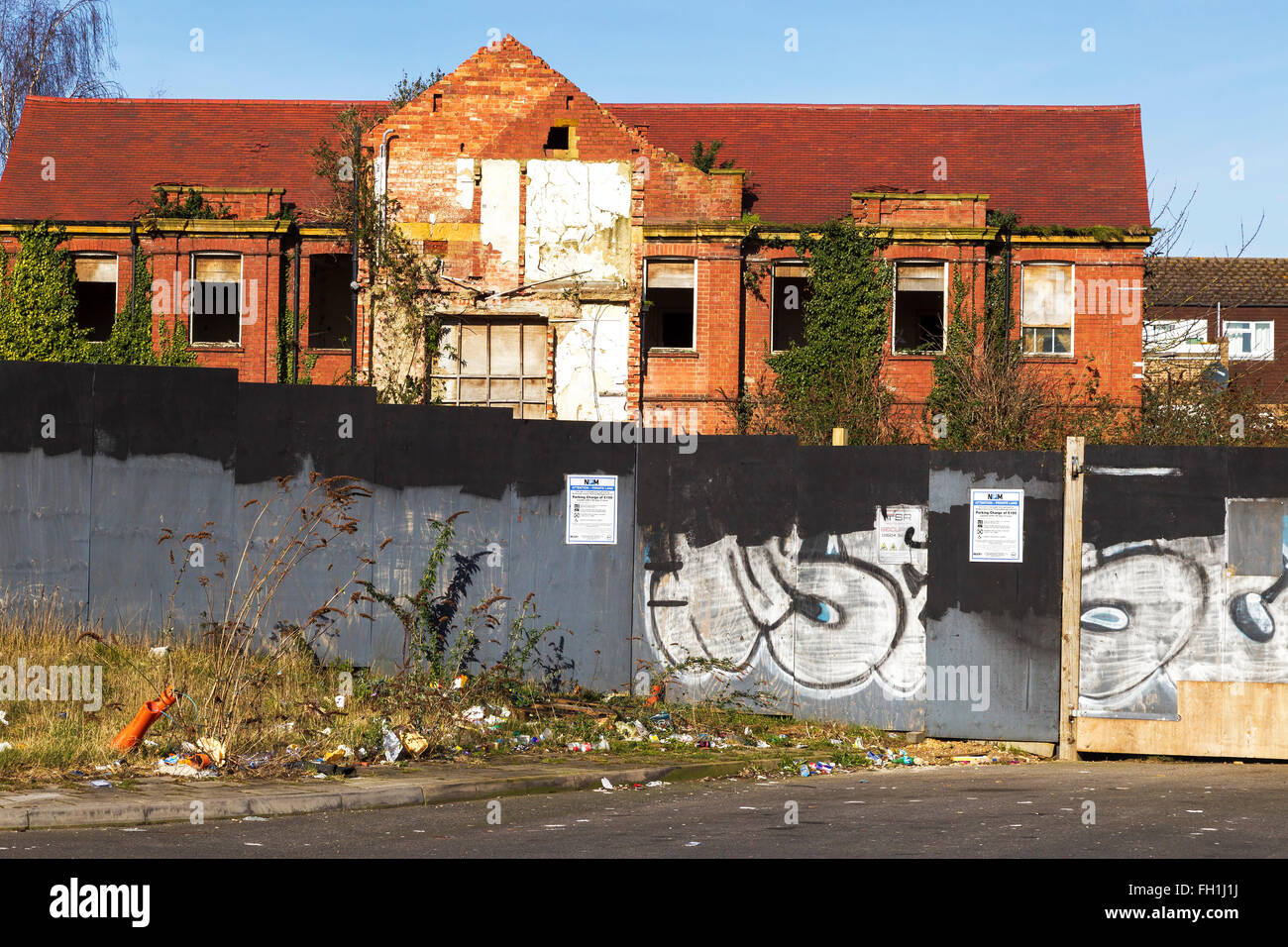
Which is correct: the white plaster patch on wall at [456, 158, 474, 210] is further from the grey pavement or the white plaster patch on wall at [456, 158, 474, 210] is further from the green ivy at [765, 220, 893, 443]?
the grey pavement

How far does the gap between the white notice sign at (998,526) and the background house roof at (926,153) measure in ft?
53.6

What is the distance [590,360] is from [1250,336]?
37.3 meters

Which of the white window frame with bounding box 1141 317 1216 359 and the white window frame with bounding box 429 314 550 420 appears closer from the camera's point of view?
the white window frame with bounding box 429 314 550 420

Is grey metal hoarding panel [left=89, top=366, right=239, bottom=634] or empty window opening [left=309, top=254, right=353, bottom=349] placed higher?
empty window opening [left=309, top=254, right=353, bottom=349]

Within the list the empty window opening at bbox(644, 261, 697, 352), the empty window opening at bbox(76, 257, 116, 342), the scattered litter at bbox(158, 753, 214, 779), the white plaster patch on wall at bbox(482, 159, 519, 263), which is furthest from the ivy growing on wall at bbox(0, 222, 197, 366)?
the scattered litter at bbox(158, 753, 214, 779)

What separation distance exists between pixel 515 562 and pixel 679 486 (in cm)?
178

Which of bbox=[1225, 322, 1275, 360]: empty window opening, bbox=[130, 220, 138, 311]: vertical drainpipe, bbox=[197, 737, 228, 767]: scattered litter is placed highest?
bbox=[1225, 322, 1275, 360]: empty window opening

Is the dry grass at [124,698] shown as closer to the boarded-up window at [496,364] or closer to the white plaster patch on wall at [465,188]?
the boarded-up window at [496,364]

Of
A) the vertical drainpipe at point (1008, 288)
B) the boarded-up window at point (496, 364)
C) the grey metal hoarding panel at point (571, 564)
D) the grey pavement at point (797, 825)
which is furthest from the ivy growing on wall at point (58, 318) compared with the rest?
the grey pavement at point (797, 825)

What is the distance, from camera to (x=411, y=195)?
24719 millimetres

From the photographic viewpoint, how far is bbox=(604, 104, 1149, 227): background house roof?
2822 centimetres

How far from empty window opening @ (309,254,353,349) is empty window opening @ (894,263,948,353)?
12342mm

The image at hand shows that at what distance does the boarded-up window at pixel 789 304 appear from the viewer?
2717 cm
